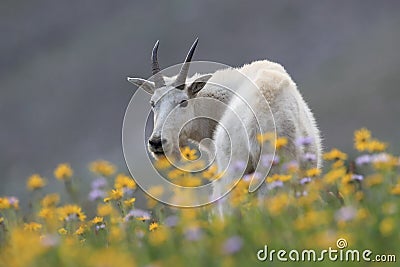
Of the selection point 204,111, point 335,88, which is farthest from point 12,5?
point 204,111

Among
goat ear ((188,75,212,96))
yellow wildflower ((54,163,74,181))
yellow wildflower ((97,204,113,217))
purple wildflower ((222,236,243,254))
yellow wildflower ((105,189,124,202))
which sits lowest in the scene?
purple wildflower ((222,236,243,254))

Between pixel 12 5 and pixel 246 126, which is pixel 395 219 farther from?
pixel 12 5

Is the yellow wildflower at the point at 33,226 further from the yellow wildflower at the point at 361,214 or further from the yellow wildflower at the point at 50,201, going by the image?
the yellow wildflower at the point at 361,214

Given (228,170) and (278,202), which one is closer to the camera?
(278,202)

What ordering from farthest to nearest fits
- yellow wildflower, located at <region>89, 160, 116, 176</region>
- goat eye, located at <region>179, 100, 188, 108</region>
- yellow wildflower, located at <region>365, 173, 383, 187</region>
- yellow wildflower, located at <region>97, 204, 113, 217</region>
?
goat eye, located at <region>179, 100, 188, 108</region>, yellow wildflower, located at <region>89, 160, 116, 176</region>, yellow wildflower, located at <region>97, 204, 113, 217</region>, yellow wildflower, located at <region>365, 173, 383, 187</region>

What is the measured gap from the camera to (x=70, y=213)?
5.41 m

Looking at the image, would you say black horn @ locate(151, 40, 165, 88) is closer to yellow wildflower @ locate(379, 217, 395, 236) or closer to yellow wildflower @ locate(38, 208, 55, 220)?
yellow wildflower @ locate(38, 208, 55, 220)

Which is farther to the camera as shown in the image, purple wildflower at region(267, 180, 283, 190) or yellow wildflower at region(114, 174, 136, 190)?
yellow wildflower at region(114, 174, 136, 190)

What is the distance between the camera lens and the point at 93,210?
6.18 m

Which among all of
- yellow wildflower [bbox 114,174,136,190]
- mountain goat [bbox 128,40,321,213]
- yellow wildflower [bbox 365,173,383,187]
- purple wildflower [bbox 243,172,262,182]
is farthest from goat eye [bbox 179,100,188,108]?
yellow wildflower [bbox 365,173,383,187]

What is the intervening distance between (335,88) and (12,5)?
40.8m

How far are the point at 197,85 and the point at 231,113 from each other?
1.03m

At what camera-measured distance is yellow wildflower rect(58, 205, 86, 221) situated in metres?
5.37

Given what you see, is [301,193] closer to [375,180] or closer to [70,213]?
[375,180]
